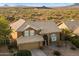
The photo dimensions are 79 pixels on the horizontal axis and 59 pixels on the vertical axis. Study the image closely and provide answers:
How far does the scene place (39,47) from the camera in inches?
275

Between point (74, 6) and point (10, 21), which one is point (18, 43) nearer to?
point (10, 21)

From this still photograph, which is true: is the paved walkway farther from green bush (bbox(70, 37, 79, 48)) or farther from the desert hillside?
the desert hillside

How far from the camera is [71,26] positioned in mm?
7000

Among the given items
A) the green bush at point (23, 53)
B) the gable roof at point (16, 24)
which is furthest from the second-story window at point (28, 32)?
the green bush at point (23, 53)

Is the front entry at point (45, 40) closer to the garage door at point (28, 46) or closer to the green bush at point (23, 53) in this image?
the garage door at point (28, 46)

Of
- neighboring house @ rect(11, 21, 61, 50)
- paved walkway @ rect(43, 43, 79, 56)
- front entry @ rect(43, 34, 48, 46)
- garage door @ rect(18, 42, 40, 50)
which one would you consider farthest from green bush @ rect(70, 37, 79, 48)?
garage door @ rect(18, 42, 40, 50)

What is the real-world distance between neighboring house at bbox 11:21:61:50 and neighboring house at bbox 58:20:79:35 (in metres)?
0.10

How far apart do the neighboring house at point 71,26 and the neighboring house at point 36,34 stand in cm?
10

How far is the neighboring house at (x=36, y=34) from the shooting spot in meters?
6.97

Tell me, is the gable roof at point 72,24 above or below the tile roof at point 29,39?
above

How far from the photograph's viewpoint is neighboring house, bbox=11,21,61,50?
6973 millimetres

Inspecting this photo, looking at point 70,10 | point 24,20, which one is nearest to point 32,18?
point 24,20

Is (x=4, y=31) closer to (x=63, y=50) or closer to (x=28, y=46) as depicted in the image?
(x=28, y=46)

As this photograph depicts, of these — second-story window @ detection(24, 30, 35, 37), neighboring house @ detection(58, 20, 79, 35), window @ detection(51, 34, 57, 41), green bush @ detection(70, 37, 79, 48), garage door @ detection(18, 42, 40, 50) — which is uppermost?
neighboring house @ detection(58, 20, 79, 35)
